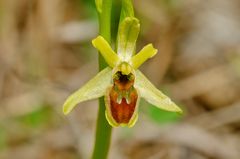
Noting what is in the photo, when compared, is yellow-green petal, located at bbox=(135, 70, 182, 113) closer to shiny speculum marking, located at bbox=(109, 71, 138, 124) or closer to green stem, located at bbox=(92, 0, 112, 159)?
shiny speculum marking, located at bbox=(109, 71, 138, 124)

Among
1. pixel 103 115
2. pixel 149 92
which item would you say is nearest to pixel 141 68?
pixel 149 92

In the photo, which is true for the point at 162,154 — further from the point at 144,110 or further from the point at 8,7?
the point at 8,7

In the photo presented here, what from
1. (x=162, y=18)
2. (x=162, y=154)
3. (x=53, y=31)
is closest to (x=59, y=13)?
(x=53, y=31)

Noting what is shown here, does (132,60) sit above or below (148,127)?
below

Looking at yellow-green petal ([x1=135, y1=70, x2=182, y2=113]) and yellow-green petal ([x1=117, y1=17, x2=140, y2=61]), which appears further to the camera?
yellow-green petal ([x1=135, y1=70, x2=182, y2=113])

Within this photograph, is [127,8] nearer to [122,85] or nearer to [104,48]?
[104,48]

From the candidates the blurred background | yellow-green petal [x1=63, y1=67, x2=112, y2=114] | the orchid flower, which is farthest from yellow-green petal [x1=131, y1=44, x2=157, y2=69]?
the blurred background

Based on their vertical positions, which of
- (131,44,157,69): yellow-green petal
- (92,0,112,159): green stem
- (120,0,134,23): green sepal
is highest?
(120,0,134,23): green sepal
